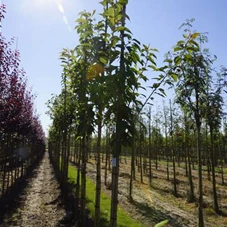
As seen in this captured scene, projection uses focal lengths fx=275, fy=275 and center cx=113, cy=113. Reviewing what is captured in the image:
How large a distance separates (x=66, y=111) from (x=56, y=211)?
5108mm

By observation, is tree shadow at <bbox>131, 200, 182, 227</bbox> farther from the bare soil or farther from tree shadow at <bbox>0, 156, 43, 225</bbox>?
tree shadow at <bbox>0, 156, 43, 225</bbox>

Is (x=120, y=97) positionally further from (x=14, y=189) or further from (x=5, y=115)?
(x=14, y=189)

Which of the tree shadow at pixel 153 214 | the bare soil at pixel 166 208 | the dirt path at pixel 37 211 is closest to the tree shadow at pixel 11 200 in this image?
the dirt path at pixel 37 211

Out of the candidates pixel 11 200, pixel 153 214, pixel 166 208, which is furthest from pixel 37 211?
pixel 166 208

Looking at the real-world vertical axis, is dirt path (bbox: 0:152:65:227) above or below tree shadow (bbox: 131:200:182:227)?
above

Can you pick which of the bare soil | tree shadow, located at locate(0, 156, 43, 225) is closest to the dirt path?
tree shadow, located at locate(0, 156, 43, 225)

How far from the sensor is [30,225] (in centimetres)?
933

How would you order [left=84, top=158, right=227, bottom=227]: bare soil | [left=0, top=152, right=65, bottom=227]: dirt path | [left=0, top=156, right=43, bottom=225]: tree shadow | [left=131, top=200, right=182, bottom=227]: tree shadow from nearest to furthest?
[left=0, top=152, right=65, bottom=227]: dirt path → [left=131, top=200, right=182, bottom=227]: tree shadow → [left=0, top=156, right=43, bottom=225]: tree shadow → [left=84, top=158, right=227, bottom=227]: bare soil

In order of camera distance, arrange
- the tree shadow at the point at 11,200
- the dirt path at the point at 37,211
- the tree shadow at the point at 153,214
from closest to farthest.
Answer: the dirt path at the point at 37,211 < the tree shadow at the point at 153,214 < the tree shadow at the point at 11,200

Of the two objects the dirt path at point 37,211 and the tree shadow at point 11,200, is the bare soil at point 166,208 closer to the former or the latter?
the dirt path at point 37,211

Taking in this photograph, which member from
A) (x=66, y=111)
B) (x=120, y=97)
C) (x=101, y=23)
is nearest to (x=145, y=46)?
(x=120, y=97)

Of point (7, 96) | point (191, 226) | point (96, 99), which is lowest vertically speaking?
point (191, 226)

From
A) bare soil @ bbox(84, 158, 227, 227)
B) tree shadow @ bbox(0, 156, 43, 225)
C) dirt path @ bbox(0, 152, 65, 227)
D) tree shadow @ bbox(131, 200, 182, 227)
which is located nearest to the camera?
dirt path @ bbox(0, 152, 65, 227)

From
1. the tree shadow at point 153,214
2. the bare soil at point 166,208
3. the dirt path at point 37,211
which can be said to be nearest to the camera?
the dirt path at point 37,211
